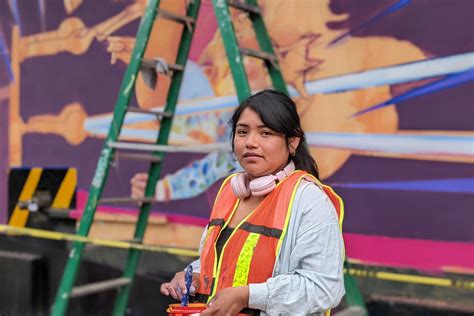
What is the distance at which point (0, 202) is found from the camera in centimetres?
511

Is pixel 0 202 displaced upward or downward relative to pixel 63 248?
upward

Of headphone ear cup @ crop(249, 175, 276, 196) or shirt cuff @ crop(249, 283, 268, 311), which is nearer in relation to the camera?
shirt cuff @ crop(249, 283, 268, 311)

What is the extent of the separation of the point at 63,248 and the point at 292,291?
3586 mm

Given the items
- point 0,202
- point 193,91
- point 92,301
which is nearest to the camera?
point 193,91

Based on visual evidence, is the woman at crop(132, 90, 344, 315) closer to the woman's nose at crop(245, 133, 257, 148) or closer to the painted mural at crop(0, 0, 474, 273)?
the woman's nose at crop(245, 133, 257, 148)

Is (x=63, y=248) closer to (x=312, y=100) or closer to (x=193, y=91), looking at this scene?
(x=193, y=91)

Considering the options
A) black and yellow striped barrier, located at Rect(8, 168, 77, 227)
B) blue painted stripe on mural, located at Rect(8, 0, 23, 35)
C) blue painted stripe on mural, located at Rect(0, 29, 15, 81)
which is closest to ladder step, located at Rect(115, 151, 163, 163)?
black and yellow striped barrier, located at Rect(8, 168, 77, 227)

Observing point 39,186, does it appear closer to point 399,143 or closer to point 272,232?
point 399,143

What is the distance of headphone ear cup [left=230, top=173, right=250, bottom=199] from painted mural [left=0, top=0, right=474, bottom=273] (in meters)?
1.26

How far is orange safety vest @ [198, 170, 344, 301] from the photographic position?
65.5 inches

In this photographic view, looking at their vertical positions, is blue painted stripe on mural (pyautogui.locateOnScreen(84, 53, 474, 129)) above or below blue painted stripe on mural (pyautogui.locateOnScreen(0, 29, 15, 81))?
below

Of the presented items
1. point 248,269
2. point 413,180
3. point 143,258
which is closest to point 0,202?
point 143,258

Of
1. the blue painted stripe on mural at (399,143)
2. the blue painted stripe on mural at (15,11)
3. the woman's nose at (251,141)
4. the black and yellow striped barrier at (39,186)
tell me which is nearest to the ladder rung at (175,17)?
the blue painted stripe on mural at (399,143)

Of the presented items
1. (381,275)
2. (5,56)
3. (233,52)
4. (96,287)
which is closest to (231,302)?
(381,275)
